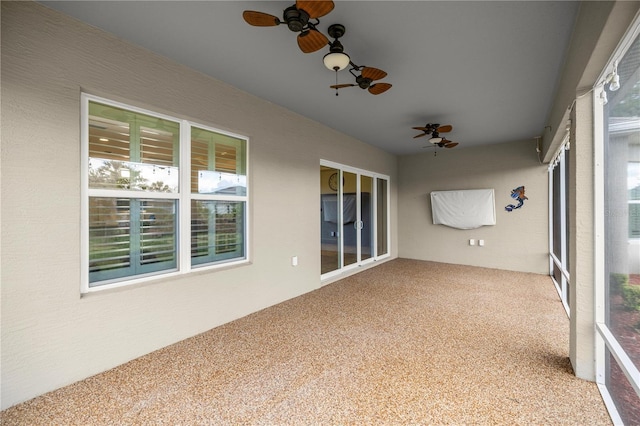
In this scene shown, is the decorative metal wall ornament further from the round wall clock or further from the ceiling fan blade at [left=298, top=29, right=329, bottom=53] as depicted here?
the ceiling fan blade at [left=298, top=29, right=329, bottom=53]

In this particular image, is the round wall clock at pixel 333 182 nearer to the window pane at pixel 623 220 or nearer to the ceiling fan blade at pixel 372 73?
the ceiling fan blade at pixel 372 73

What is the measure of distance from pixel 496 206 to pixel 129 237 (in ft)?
20.7

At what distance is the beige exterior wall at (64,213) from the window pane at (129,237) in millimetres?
169

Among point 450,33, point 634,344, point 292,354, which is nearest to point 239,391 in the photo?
point 292,354

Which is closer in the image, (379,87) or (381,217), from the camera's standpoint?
(379,87)

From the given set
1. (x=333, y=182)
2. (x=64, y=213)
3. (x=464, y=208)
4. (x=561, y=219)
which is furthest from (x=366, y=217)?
(x=64, y=213)

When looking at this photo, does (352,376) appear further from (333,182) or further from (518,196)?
(518,196)

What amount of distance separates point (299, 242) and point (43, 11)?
3.25 metres

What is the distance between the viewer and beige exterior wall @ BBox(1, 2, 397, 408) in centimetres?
183

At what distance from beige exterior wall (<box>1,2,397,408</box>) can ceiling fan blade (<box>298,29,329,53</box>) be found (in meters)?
1.47

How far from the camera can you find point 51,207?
77.8 inches

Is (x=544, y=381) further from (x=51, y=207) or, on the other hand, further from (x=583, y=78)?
(x=51, y=207)

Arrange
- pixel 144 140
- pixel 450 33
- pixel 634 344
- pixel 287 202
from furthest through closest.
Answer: pixel 287 202
pixel 144 140
pixel 450 33
pixel 634 344

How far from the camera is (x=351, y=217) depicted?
5562 mm
